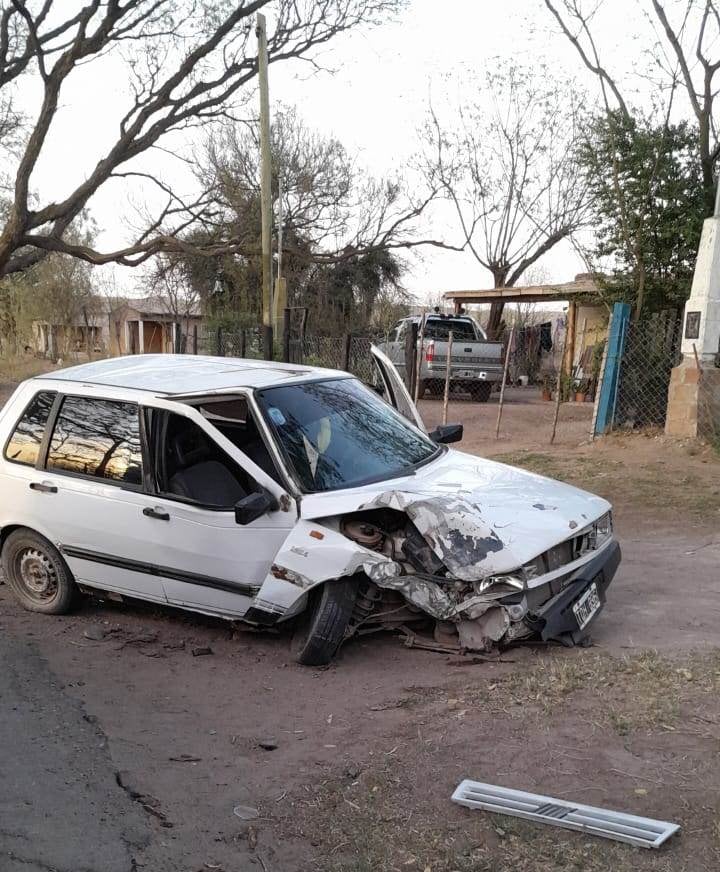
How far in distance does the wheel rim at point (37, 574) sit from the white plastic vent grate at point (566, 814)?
3.66 metres

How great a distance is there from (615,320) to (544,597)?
8605 mm

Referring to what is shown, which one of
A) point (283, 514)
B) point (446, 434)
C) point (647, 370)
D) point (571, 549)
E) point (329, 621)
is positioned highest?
point (647, 370)

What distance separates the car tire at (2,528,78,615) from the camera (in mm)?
5840

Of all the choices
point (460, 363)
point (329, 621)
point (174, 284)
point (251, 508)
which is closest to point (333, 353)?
point (460, 363)

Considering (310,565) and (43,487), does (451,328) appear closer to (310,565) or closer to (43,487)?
(43,487)

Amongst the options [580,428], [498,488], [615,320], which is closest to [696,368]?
[615,320]

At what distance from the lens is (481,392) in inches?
784

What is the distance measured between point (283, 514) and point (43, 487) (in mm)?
1926

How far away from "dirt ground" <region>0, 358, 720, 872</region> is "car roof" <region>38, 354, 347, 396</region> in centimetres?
159

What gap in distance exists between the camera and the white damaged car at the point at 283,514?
4660 millimetres

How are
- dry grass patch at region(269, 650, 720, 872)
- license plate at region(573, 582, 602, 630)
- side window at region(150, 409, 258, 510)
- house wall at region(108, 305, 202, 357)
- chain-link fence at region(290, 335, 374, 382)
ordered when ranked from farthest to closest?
house wall at region(108, 305, 202, 357), chain-link fence at region(290, 335, 374, 382), side window at region(150, 409, 258, 510), license plate at region(573, 582, 602, 630), dry grass patch at region(269, 650, 720, 872)

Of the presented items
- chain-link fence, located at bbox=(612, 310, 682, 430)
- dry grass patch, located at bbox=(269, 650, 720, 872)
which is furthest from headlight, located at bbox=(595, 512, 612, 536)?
chain-link fence, located at bbox=(612, 310, 682, 430)

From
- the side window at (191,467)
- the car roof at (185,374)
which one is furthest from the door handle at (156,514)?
the car roof at (185,374)

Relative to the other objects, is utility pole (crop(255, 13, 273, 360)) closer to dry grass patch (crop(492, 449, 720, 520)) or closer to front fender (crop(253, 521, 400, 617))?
dry grass patch (crop(492, 449, 720, 520))
